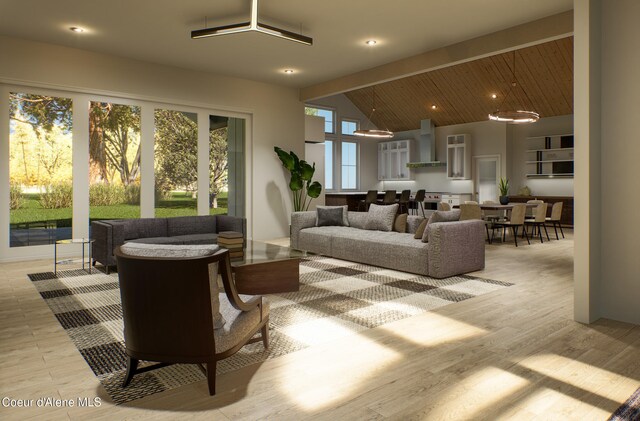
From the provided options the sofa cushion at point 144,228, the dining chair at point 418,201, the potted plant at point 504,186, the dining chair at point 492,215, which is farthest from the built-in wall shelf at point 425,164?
the sofa cushion at point 144,228

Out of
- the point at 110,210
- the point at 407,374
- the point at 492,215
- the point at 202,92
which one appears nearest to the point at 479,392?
the point at 407,374

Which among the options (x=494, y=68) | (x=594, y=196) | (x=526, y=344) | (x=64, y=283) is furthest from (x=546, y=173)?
(x=64, y=283)

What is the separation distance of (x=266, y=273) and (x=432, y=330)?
1715mm

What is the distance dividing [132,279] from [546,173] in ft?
37.9

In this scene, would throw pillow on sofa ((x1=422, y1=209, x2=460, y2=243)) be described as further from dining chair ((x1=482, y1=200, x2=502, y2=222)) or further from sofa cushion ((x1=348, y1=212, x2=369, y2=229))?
dining chair ((x1=482, y1=200, x2=502, y2=222))

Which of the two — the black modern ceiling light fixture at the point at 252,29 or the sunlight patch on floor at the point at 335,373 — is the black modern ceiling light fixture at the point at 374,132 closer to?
the black modern ceiling light fixture at the point at 252,29

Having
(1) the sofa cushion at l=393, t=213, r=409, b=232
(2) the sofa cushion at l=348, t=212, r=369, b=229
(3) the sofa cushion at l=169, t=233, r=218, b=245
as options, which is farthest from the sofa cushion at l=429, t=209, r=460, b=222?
(3) the sofa cushion at l=169, t=233, r=218, b=245

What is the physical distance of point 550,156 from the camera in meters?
11.5

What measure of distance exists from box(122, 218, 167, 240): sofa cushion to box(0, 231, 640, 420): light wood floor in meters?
1.92

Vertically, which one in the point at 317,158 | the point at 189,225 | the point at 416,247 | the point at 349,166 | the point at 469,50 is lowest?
the point at 416,247

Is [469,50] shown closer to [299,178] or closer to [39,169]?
[299,178]

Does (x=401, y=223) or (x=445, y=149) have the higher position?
(x=445, y=149)

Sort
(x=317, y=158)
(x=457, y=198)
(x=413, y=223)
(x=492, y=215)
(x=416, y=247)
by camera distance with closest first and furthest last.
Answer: (x=416, y=247) → (x=413, y=223) → (x=492, y=215) → (x=317, y=158) → (x=457, y=198)

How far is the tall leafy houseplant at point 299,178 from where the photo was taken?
29.2ft
